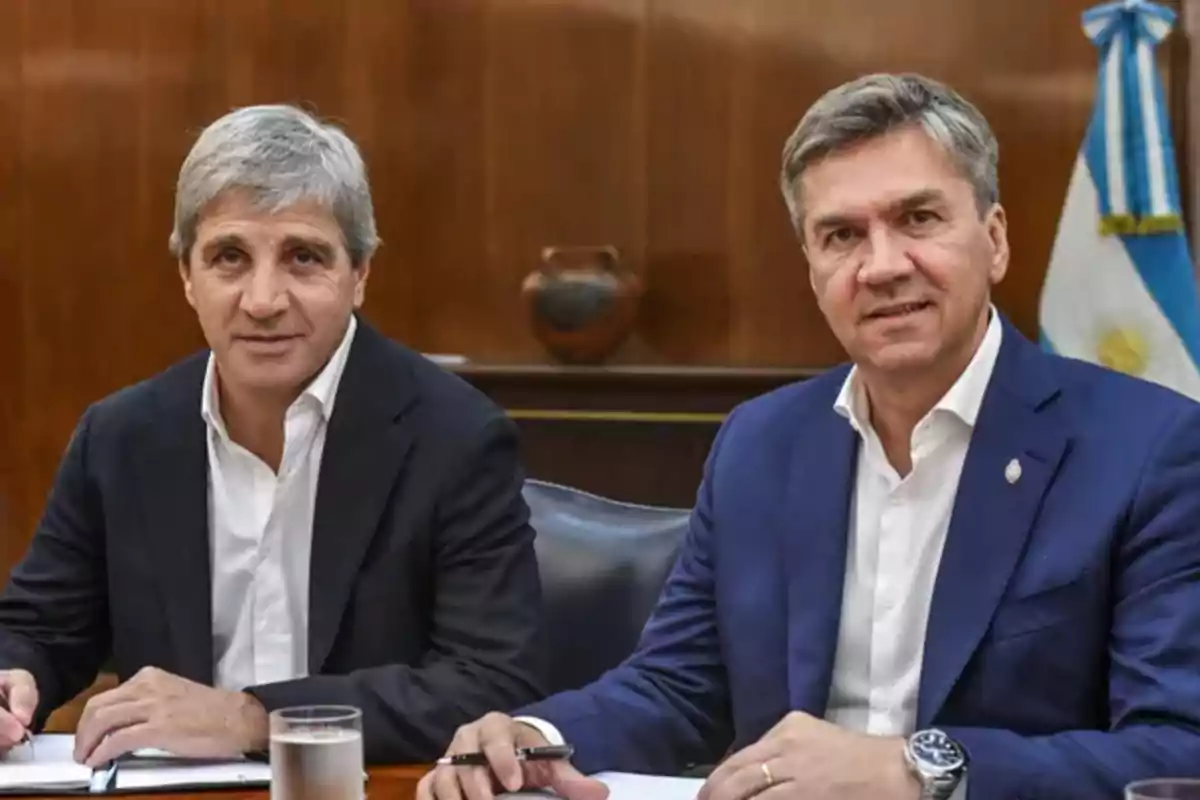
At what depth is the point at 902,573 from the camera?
1.83 meters

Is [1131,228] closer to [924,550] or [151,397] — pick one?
[924,550]

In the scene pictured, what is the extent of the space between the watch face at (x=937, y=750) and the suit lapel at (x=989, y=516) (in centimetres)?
19

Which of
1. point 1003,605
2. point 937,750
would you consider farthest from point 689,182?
point 937,750

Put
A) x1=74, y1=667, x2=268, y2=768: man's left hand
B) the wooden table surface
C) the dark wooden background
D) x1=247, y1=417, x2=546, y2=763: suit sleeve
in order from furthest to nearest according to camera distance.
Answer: the dark wooden background
x1=247, y1=417, x2=546, y2=763: suit sleeve
x1=74, y1=667, x2=268, y2=768: man's left hand
the wooden table surface

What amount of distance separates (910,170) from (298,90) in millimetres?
3023

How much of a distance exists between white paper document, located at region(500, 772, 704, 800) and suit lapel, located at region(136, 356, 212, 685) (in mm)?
625

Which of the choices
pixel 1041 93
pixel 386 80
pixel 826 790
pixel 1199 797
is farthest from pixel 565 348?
pixel 1199 797

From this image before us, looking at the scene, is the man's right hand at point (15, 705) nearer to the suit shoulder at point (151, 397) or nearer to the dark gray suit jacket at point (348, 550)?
the dark gray suit jacket at point (348, 550)

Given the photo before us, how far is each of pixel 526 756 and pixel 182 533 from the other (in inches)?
27.1

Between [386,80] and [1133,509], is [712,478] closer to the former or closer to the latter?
[1133,509]

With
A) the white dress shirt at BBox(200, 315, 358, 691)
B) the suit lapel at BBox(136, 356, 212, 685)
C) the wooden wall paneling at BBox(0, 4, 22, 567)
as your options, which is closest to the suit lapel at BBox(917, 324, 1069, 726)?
the white dress shirt at BBox(200, 315, 358, 691)

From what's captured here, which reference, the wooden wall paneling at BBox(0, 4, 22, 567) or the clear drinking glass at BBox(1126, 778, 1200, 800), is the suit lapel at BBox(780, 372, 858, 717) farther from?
the wooden wall paneling at BBox(0, 4, 22, 567)

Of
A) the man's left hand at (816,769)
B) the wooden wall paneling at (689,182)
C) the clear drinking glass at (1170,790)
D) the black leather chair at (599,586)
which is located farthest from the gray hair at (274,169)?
the wooden wall paneling at (689,182)

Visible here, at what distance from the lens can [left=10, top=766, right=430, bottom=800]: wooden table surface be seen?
1630 millimetres
